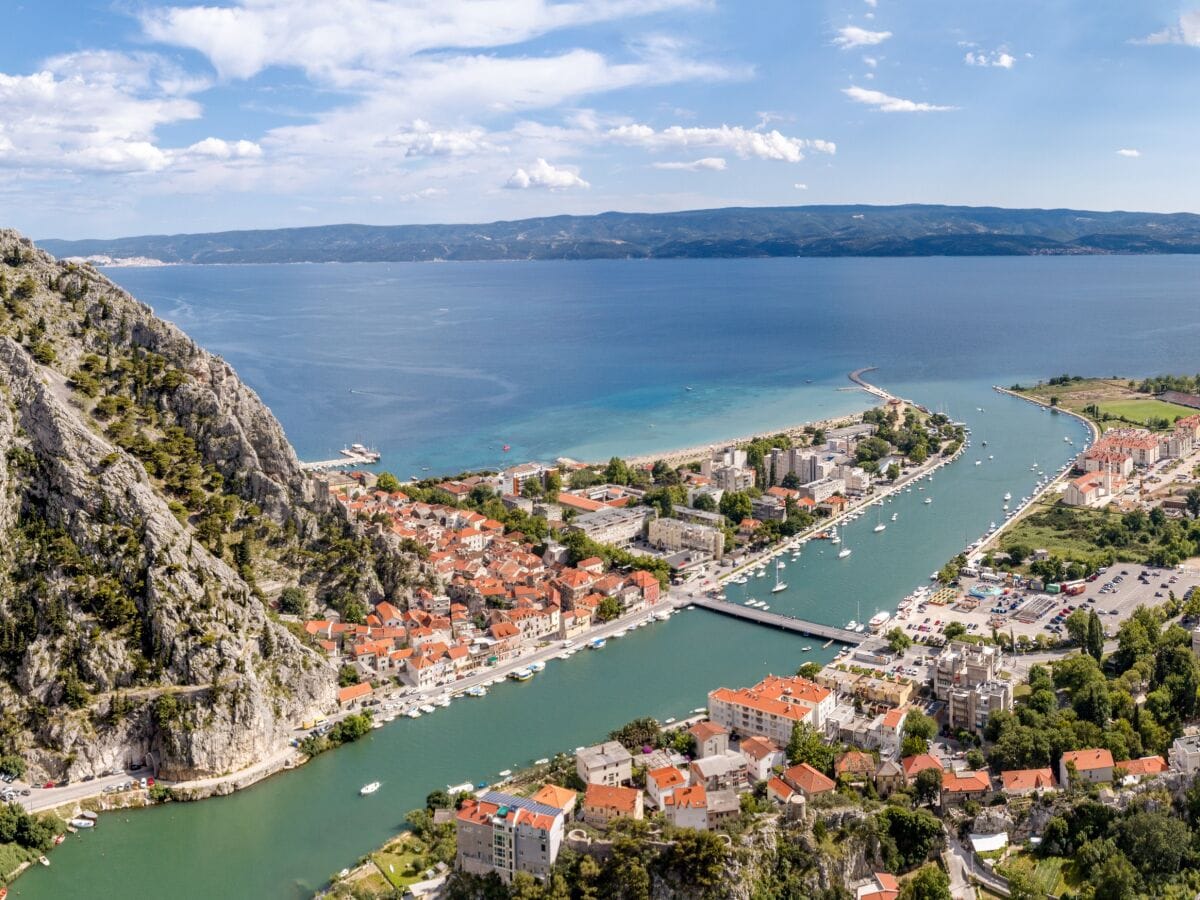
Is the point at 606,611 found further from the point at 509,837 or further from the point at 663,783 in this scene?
the point at 509,837

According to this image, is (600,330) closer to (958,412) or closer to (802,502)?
(958,412)

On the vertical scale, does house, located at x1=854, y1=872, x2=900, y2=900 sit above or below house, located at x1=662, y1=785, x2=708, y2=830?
below

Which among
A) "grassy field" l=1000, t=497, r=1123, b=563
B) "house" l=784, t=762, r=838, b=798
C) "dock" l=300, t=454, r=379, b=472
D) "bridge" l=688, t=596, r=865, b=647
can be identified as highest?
"dock" l=300, t=454, r=379, b=472

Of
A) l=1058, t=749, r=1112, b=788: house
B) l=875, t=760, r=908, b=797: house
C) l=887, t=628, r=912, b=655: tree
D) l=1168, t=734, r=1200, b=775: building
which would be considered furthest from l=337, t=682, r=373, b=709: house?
l=1168, t=734, r=1200, b=775: building

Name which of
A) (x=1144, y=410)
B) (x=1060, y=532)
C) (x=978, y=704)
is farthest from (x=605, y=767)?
(x=1144, y=410)

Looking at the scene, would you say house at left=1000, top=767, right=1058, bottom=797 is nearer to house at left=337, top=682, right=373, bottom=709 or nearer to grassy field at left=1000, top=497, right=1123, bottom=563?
house at left=337, top=682, right=373, bottom=709

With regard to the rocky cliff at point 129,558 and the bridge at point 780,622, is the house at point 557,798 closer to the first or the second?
the rocky cliff at point 129,558
